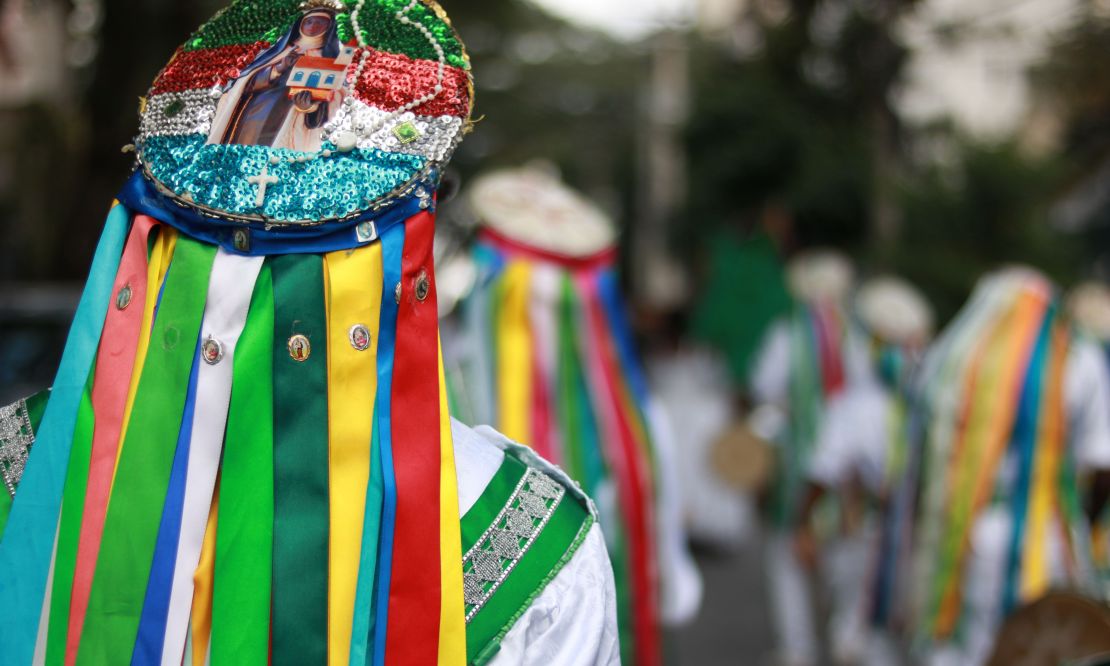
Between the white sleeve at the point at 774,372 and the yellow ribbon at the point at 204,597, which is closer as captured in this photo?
the yellow ribbon at the point at 204,597

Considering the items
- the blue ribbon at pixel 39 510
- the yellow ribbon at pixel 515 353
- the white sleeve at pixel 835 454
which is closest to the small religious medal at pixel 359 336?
the blue ribbon at pixel 39 510

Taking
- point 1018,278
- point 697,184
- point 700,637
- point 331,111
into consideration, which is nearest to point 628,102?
point 697,184

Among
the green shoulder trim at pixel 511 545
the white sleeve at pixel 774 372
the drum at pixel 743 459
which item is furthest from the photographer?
the white sleeve at pixel 774 372

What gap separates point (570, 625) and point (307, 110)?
81 centimetres

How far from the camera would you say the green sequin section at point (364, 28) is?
1905mm

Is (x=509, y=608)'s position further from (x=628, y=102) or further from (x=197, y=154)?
(x=628, y=102)

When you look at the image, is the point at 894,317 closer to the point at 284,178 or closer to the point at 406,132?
the point at 406,132

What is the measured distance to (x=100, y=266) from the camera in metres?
1.84

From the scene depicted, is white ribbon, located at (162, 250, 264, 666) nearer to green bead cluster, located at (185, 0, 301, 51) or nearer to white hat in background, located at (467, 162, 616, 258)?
green bead cluster, located at (185, 0, 301, 51)

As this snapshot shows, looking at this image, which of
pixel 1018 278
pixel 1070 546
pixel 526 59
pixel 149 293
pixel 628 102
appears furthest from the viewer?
pixel 628 102

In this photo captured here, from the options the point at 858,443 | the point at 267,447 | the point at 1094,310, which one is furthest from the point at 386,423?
the point at 1094,310

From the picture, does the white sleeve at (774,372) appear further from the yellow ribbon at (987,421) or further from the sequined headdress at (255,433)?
the sequined headdress at (255,433)

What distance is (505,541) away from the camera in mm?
1874

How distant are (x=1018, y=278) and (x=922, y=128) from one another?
22.9ft
